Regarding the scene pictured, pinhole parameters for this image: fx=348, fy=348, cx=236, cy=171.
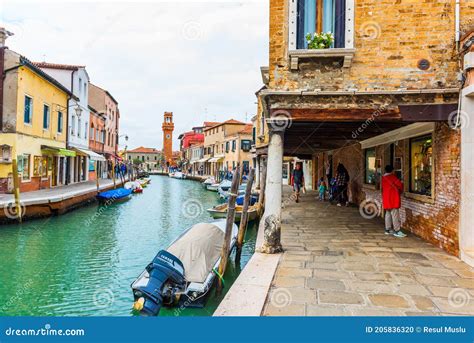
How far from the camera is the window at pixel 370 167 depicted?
1031cm

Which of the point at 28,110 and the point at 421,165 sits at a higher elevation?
the point at 28,110

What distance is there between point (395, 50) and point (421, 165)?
8.44 feet

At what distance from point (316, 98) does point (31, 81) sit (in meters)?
15.1

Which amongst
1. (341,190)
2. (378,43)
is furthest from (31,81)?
(378,43)

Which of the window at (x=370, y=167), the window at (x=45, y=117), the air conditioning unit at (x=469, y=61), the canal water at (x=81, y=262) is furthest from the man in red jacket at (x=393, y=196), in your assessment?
the window at (x=45, y=117)

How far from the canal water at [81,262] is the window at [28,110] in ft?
15.6

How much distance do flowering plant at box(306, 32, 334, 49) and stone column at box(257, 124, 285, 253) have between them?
1.48 metres

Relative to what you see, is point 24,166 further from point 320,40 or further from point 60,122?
point 320,40

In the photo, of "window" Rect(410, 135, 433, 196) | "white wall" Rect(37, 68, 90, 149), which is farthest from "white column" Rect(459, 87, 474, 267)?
"white wall" Rect(37, 68, 90, 149)

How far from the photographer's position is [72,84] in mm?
22375

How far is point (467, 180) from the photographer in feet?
17.3

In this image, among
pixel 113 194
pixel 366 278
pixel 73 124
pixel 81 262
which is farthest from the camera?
pixel 73 124

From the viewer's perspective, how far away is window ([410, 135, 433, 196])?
6.73 metres

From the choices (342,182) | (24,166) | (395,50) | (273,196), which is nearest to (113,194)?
(24,166)
